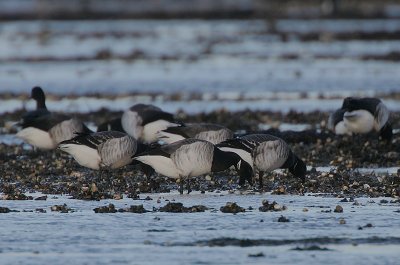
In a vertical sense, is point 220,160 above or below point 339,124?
below

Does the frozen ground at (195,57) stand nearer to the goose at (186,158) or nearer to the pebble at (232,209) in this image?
the goose at (186,158)

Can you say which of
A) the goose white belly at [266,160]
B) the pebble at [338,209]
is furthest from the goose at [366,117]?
the pebble at [338,209]

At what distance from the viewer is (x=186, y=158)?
1240 centimetres

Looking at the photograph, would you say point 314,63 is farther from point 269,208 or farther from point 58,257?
point 58,257

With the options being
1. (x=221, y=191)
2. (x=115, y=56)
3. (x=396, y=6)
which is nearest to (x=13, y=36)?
(x=115, y=56)

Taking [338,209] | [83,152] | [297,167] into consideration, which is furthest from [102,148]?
[338,209]

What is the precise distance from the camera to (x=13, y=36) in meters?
50.2

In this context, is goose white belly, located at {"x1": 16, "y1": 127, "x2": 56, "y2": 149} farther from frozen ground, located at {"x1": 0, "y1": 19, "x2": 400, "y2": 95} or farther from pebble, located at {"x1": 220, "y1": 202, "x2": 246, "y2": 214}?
frozen ground, located at {"x1": 0, "y1": 19, "x2": 400, "y2": 95}

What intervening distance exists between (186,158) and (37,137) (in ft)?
15.4

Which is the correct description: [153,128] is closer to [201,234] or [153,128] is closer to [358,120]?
[358,120]

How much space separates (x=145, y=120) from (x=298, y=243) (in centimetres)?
791

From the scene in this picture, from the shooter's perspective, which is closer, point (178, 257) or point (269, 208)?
point (178, 257)

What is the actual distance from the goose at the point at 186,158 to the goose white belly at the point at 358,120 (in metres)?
5.24

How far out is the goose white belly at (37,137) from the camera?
1634 centimetres
